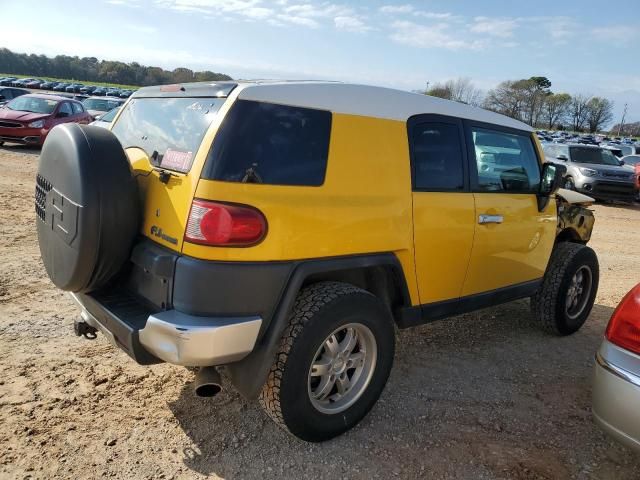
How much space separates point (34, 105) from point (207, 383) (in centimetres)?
1540

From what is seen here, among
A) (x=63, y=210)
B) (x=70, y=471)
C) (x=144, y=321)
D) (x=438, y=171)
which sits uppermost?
(x=438, y=171)

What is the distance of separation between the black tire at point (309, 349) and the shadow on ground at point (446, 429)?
0.53ft

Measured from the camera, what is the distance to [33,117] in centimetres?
1407

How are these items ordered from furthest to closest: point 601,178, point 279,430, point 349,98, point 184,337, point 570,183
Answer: point 570,183, point 601,178, point 279,430, point 349,98, point 184,337

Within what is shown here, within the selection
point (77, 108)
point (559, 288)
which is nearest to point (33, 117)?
point (77, 108)

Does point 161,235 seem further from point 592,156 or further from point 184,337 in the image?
point 592,156

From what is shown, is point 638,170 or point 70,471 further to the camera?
point 638,170

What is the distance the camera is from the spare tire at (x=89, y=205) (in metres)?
→ 2.42

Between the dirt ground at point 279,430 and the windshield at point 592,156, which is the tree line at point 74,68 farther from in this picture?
the dirt ground at point 279,430

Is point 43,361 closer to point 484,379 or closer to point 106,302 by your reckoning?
point 106,302

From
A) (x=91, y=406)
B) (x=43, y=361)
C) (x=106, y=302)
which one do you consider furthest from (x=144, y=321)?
(x=43, y=361)

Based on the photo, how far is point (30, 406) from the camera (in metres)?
2.96

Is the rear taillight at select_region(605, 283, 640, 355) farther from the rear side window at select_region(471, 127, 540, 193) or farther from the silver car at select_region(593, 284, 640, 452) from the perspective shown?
the rear side window at select_region(471, 127, 540, 193)

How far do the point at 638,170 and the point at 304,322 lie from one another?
17089 millimetres
